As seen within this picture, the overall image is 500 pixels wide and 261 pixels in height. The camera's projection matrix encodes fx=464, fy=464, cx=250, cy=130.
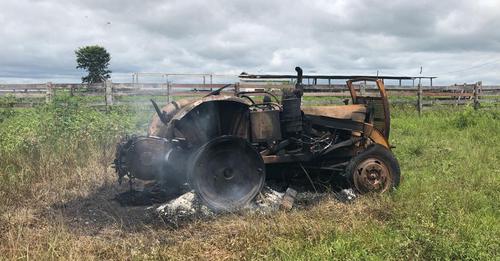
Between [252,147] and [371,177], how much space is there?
174cm

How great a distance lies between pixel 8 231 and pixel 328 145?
400cm

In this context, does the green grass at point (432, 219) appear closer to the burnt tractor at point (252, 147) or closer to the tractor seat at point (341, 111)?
the burnt tractor at point (252, 147)

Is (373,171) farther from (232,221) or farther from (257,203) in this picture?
(232,221)

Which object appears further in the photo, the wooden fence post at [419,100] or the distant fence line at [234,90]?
the wooden fence post at [419,100]

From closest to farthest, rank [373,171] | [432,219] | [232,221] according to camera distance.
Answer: [432,219] → [232,221] → [373,171]

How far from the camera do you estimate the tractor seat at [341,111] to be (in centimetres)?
649

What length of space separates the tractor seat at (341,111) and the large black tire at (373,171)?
56cm

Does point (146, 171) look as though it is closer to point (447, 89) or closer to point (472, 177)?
point (472, 177)

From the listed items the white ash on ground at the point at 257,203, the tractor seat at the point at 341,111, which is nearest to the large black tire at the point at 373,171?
the white ash on ground at the point at 257,203

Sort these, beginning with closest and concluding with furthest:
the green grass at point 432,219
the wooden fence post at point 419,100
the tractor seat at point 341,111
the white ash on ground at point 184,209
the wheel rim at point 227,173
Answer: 1. the green grass at point 432,219
2. the white ash on ground at point 184,209
3. the wheel rim at point 227,173
4. the tractor seat at point 341,111
5. the wooden fence post at point 419,100

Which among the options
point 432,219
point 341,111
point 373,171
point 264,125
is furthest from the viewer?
point 341,111

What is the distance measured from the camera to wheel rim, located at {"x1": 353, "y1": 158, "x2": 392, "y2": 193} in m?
6.19

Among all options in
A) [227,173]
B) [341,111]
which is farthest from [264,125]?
[341,111]

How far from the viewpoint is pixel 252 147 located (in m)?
5.70
